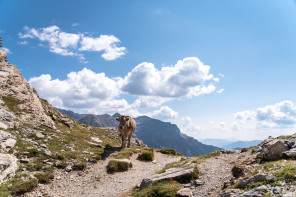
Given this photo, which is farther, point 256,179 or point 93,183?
point 93,183

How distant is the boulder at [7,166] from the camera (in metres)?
11.4

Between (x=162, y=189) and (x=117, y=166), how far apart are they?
7.76 metres

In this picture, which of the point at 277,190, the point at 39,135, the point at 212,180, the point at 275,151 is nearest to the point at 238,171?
the point at 212,180

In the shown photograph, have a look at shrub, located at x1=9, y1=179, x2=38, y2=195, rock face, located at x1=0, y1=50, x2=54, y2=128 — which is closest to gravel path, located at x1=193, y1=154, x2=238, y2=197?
shrub, located at x1=9, y1=179, x2=38, y2=195

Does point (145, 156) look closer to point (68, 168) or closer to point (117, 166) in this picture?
point (117, 166)

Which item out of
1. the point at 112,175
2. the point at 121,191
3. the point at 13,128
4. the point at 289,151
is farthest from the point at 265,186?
the point at 13,128

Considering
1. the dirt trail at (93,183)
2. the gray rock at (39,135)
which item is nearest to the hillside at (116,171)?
the dirt trail at (93,183)

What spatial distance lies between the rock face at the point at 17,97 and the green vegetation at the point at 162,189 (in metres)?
17.4

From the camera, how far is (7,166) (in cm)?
1195

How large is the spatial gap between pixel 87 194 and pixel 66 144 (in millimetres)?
9757

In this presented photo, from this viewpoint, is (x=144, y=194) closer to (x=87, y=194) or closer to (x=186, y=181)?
(x=186, y=181)

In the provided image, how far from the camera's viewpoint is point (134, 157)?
21859mm

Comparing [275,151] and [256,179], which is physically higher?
[275,151]

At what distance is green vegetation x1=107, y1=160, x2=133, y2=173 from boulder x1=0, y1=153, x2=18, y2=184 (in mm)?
7138
